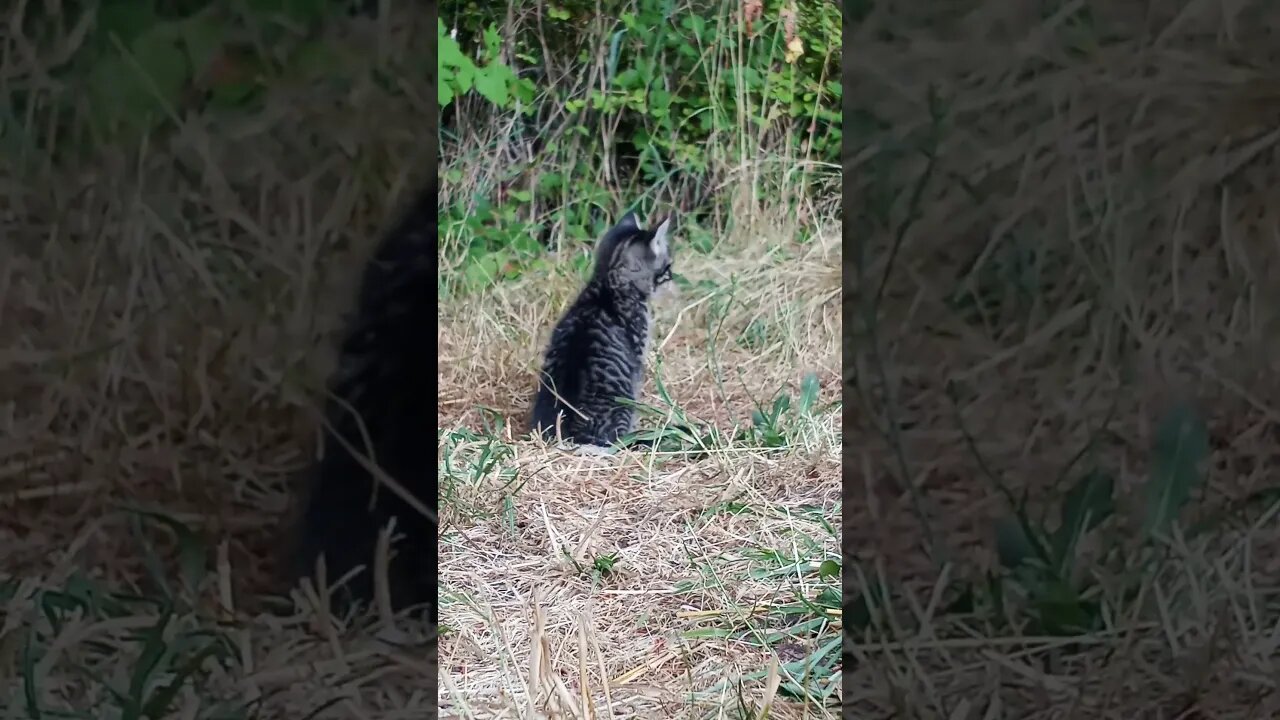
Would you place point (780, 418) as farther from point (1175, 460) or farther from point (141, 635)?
point (141, 635)

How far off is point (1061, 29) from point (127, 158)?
775mm

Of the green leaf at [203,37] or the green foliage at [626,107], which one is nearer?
the green leaf at [203,37]

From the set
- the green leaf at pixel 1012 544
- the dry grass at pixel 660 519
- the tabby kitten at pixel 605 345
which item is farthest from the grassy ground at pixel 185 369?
the tabby kitten at pixel 605 345

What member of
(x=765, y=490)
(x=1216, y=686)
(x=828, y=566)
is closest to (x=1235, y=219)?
(x=1216, y=686)

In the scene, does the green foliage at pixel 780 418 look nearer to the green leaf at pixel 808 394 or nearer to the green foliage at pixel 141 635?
the green leaf at pixel 808 394

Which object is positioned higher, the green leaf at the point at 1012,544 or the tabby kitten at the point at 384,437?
the tabby kitten at the point at 384,437

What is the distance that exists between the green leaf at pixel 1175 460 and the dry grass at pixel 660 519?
0.44 meters

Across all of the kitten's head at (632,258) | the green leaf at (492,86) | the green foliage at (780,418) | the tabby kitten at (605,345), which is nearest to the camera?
the green foliage at (780,418)

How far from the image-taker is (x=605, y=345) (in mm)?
2477

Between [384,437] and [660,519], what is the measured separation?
1.10m

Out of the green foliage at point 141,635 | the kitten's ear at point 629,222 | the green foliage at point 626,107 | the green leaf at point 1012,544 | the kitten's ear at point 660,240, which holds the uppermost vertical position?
the green foliage at point 626,107

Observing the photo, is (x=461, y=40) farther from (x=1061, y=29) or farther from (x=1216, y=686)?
(x=1216, y=686)

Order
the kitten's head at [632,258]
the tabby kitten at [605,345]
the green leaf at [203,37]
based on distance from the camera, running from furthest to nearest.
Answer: the kitten's head at [632,258] < the tabby kitten at [605,345] < the green leaf at [203,37]

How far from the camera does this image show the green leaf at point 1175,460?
97 cm
